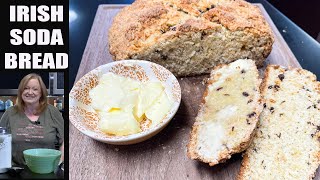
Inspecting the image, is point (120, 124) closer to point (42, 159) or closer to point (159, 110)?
point (159, 110)

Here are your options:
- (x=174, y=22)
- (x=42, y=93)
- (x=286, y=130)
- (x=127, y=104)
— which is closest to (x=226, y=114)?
(x=286, y=130)

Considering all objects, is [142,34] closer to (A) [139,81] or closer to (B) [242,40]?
(A) [139,81]

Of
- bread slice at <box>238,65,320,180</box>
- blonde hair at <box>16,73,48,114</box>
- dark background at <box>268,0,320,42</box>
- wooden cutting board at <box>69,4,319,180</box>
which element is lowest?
wooden cutting board at <box>69,4,319,180</box>

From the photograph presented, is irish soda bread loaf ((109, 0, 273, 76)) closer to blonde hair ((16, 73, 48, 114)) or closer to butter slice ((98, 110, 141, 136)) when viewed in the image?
butter slice ((98, 110, 141, 136))

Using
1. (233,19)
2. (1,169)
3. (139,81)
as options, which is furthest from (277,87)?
(1,169)

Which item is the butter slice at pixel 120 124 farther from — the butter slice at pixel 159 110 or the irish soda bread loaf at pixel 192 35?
the irish soda bread loaf at pixel 192 35

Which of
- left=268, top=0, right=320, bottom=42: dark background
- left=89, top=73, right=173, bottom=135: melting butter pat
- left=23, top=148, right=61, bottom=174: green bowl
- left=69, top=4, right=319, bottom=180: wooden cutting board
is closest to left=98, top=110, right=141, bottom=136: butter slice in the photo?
left=89, top=73, right=173, bottom=135: melting butter pat

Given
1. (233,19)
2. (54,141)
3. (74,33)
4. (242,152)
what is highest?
(233,19)
